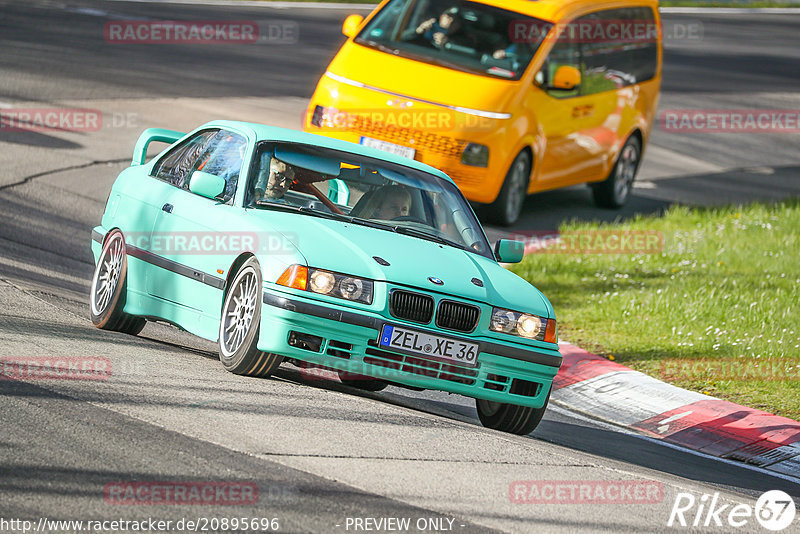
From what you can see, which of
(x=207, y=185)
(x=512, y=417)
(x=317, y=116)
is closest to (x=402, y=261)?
(x=512, y=417)

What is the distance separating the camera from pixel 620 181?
56.0ft

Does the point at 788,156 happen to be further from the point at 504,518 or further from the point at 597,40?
the point at 504,518

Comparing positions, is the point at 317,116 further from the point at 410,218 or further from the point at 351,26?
the point at 410,218

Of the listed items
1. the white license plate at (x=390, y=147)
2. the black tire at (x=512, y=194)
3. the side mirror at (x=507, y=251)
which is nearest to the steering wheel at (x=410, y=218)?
the side mirror at (x=507, y=251)

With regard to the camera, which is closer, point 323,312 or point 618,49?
point 323,312

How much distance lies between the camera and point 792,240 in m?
15.0

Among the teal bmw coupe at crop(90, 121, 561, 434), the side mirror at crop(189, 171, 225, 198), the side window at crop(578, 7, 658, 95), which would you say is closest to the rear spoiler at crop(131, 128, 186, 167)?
the teal bmw coupe at crop(90, 121, 561, 434)

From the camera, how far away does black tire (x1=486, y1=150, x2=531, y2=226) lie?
14.2 metres

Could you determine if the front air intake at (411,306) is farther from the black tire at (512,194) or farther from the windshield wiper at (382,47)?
the windshield wiper at (382,47)

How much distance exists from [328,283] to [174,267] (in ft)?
4.48

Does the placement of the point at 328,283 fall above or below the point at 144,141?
below

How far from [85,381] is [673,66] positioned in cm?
2555

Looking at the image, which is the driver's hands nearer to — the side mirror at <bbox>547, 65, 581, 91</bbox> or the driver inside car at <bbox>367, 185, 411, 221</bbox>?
the side mirror at <bbox>547, 65, 581, 91</bbox>

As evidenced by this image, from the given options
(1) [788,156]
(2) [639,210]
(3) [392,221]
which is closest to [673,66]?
(1) [788,156]
